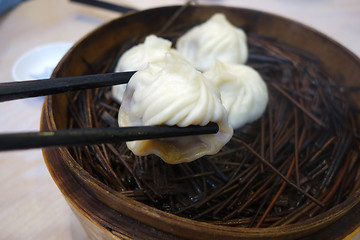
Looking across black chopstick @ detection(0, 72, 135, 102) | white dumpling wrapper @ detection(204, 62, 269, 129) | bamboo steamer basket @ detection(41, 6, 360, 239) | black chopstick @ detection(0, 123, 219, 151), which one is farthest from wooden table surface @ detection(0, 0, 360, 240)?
black chopstick @ detection(0, 72, 135, 102)

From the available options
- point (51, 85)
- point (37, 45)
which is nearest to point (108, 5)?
point (37, 45)

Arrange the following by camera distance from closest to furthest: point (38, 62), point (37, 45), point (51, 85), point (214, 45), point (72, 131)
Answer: point (72, 131), point (51, 85), point (214, 45), point (38, 62), point (37, 45)

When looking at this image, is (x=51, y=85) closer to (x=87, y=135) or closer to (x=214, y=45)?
(x=87, y=135)

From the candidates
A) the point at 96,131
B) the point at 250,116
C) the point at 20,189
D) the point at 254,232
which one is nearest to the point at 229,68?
the point at 250,116

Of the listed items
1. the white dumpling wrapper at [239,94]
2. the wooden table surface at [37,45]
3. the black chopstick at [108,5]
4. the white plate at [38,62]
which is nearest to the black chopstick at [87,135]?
the white dumpling wrapper at [239,94]

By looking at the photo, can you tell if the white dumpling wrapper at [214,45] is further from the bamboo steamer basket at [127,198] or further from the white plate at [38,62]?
the white plate at [38,62]

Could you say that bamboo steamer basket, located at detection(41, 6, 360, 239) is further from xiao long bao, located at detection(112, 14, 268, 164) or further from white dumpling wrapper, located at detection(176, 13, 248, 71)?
white dumpling wrapper, located at detection(176, 13, 248, 71)

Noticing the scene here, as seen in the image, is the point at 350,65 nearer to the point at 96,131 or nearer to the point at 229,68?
the point at 229,68
